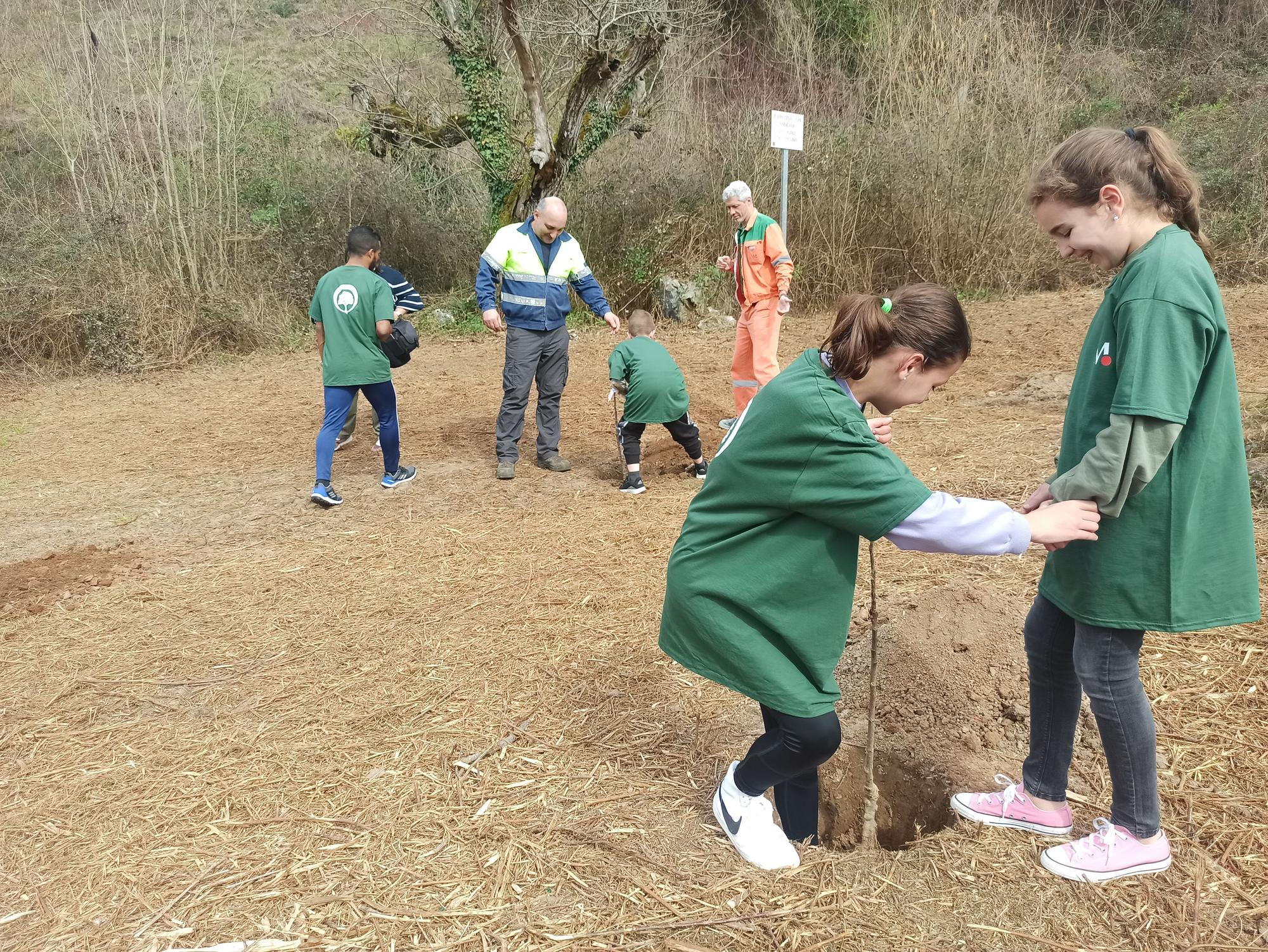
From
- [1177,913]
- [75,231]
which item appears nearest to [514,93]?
[75,231]

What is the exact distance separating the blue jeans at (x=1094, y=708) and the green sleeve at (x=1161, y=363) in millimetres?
567

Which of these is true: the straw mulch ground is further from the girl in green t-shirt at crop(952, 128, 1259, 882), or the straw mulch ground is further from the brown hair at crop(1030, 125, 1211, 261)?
the brown hair at crop(1030, 125, 1211, 261)

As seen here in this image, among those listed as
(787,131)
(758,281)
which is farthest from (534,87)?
(758,281)

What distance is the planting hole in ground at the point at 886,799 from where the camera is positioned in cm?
310

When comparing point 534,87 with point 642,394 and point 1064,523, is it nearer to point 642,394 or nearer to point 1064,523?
point 642,394

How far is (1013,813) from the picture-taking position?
268 centimetres

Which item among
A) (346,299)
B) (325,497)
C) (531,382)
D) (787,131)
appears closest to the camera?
(346,299)

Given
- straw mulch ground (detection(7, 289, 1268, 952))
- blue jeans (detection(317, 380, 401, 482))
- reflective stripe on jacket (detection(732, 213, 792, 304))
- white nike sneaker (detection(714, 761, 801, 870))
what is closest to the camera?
straw mulch ground (detection(7, 289, 1268, 952))

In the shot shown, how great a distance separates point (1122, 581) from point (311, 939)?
7.49 feet

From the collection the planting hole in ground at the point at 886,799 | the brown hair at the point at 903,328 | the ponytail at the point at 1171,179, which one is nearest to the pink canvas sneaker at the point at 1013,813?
the planting hole in ground at the point at 886,799

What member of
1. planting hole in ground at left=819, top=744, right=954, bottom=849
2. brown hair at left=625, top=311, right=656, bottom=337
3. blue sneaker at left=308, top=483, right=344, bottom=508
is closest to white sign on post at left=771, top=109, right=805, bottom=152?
brown hair at left=625, top=311, right=656, bottom=337

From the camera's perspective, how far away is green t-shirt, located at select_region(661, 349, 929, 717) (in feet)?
6.94

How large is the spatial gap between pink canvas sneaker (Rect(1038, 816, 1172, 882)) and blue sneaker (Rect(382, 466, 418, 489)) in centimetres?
541

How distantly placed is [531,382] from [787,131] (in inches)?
194
